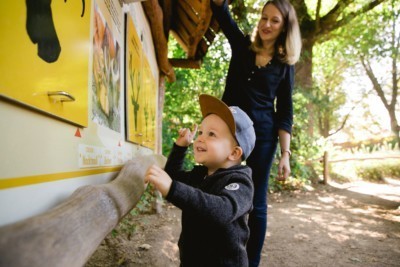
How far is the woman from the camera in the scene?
214 cm

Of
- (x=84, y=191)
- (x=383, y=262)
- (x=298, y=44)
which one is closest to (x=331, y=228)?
(x=383, y=262)

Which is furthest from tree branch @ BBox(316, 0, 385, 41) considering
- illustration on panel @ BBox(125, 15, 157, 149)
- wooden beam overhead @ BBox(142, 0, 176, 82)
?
illustration on panel @ BBox(125, 15, 157, 149)

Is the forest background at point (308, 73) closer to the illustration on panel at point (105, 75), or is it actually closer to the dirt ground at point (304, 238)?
the dirt ground at point (304, 238)

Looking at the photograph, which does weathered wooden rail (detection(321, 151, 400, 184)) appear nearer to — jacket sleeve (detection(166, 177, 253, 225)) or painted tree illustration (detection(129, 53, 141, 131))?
painted tree illustration (detection(129, 53, 141, 131))

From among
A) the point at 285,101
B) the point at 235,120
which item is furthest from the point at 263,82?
the point at 235,120

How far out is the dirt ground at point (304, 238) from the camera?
3.30 meters

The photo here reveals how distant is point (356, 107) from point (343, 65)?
13.9 ft

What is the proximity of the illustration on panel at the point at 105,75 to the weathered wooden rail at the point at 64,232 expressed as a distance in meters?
0.60

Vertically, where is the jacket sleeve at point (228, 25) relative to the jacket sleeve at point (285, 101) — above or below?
above

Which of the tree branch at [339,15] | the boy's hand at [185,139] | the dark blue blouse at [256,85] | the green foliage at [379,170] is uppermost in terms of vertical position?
the tree branch at [339,15]

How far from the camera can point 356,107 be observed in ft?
78.7

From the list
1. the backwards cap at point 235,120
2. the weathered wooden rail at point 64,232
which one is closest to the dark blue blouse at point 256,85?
the backwards cap at point 235,120

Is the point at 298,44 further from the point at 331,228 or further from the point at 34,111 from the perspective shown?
the point at 331,228

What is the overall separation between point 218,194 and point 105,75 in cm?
95
